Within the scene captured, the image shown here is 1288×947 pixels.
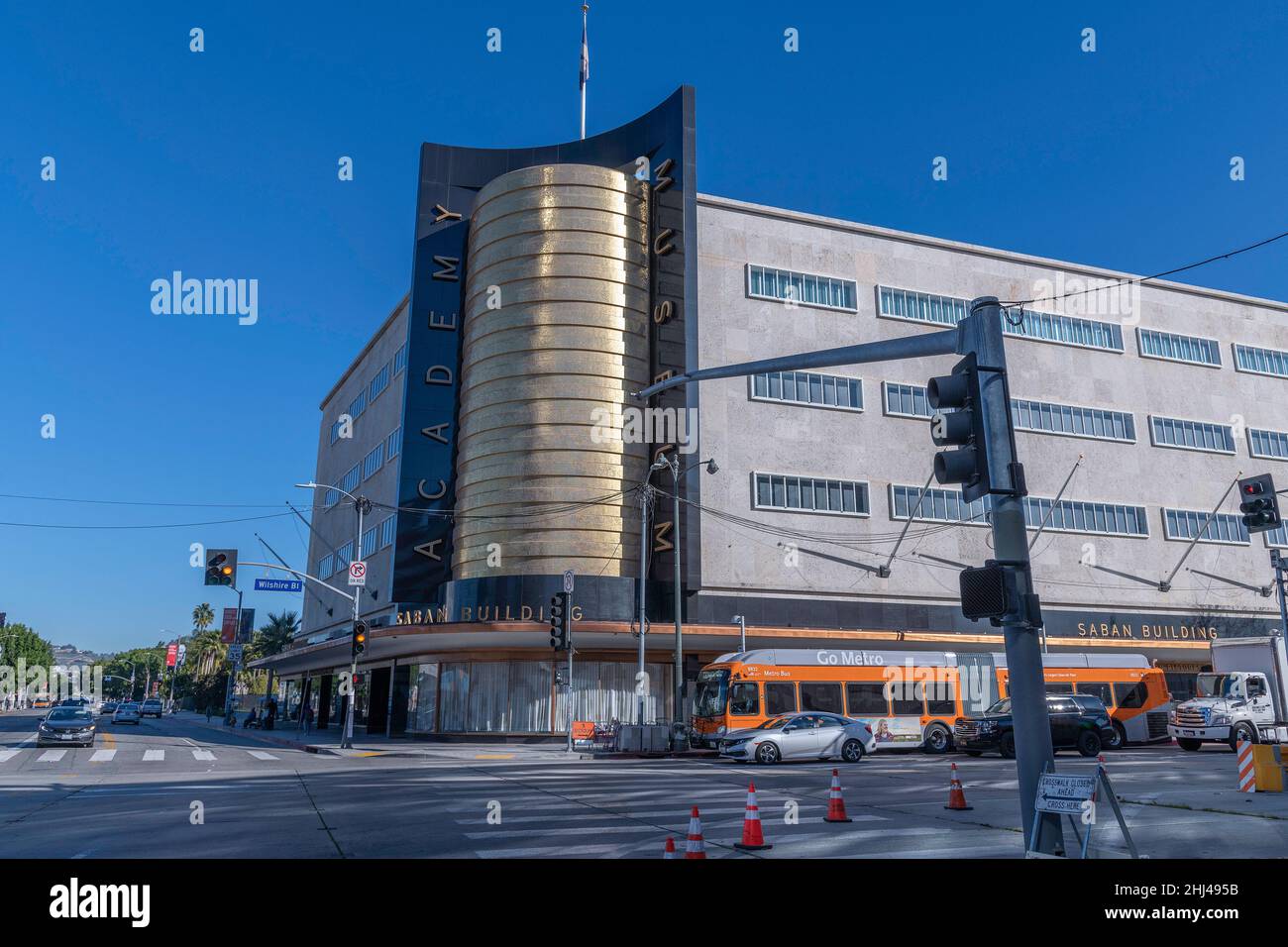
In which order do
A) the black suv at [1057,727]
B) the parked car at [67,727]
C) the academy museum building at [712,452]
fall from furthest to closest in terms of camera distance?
the academy museum building at [712,452], the parked car at [67,727], the black suv at [1057,727]

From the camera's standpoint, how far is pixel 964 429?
346 inches

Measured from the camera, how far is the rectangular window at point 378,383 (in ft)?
177

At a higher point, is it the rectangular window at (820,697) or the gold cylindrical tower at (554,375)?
the gold cylindrical tower at (554,375)

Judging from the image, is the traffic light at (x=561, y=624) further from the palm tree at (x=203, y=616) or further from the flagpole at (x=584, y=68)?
the palm tree at (x=203, y=616)

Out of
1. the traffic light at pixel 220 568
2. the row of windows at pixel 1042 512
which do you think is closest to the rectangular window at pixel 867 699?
the row of windows at pixel 1042 512

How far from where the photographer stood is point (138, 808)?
14.3 metres

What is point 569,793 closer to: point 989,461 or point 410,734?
point 989,461

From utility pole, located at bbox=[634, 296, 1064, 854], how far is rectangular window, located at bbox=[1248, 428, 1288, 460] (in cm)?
5241

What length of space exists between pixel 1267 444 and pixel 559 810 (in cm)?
5381

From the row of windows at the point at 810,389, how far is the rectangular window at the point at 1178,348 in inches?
751

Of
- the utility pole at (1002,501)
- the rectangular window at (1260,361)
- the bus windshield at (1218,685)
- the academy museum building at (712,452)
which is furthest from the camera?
the rectangular window at (1260,361)

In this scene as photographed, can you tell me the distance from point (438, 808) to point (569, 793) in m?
3.18
